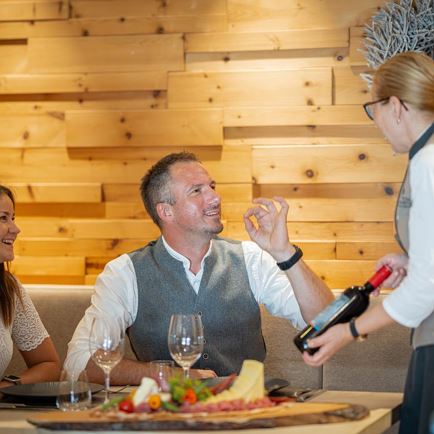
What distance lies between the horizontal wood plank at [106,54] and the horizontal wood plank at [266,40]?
0.09m

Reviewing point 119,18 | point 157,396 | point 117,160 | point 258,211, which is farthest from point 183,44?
point 157,396

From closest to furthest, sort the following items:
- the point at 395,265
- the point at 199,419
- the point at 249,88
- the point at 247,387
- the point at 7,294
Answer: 1. the point at 199,419
2. the point at 247,387
3. the point at 395,265
4. the point at 7,294
5. the point at 249,88

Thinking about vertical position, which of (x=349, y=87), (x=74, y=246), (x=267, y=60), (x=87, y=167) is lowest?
(x=74, y=246)

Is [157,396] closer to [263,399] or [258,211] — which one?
[263,399]

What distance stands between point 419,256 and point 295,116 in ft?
6.72

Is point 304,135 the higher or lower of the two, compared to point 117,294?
higher

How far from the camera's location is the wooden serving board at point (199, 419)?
6.52 ft

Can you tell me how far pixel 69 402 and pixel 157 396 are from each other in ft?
0.88

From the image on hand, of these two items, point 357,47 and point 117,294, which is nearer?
point 117,294

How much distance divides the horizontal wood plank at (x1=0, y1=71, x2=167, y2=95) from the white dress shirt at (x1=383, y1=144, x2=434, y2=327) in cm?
226

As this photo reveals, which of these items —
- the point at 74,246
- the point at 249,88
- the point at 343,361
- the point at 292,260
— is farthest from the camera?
the point at 74,246

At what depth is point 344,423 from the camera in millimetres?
2104

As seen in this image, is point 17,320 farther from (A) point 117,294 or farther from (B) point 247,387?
(B) point 247,387

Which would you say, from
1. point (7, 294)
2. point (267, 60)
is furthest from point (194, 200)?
point (267, 60)
